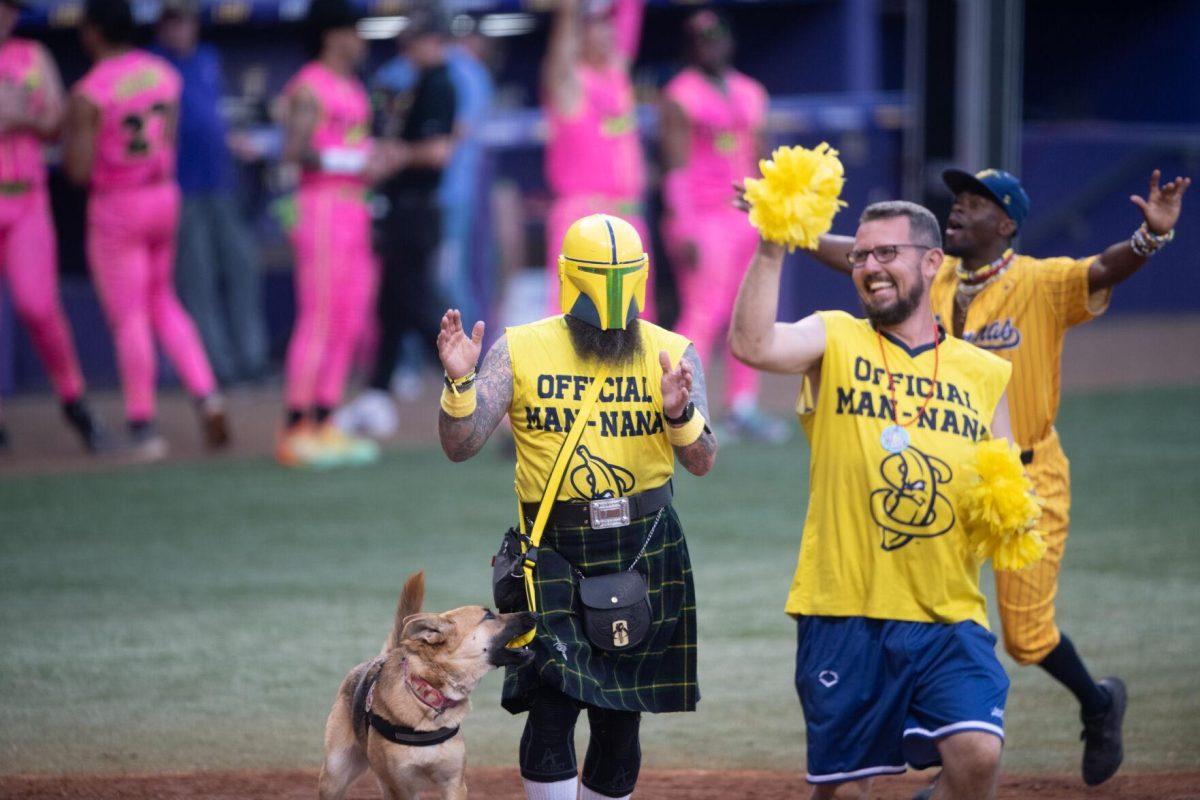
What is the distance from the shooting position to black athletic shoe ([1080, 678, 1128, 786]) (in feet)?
17.9

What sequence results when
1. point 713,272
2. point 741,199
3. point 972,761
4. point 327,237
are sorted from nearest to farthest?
point 972,761 < point 741,199 < point 327,237 < point 713,272

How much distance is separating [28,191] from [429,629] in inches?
289

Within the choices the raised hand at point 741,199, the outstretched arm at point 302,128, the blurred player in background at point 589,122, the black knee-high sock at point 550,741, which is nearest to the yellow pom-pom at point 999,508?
the raised hand at point 741,199

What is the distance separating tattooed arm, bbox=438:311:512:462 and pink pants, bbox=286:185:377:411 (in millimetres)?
6246

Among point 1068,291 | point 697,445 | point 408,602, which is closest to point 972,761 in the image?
point 697,445

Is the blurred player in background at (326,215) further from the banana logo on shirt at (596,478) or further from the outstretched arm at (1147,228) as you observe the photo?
the banana logo on shirt at (596,478)

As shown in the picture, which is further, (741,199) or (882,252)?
(741,199)

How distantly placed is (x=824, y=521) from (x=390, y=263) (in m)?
8.21

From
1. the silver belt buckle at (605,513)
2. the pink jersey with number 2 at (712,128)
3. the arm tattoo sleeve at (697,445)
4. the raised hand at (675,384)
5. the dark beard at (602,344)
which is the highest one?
the pink jersey with number 2 at (712,128)

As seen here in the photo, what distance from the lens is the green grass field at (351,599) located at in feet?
20.0

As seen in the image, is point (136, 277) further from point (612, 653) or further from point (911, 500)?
point (911, 500)

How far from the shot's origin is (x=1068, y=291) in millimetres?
5508

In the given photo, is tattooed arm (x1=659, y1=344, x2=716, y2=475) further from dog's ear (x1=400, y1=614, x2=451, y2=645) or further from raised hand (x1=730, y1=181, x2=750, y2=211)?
dog's ear (x1=400, y1=614, x2=451, y2=645)

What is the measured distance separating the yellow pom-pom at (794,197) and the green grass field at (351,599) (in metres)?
2.25
